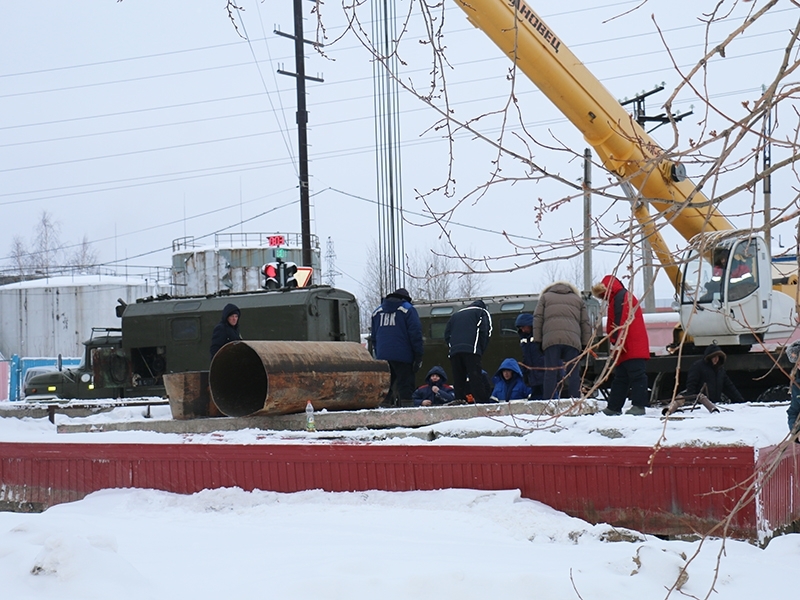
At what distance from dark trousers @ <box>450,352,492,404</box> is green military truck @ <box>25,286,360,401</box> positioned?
18.3 ft

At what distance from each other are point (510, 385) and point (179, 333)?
24.1 feet

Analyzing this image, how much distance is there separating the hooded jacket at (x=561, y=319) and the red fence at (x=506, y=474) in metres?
2.96

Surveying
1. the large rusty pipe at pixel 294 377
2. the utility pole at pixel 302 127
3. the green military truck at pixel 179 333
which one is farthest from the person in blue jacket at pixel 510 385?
the utility pole at pixel 302 127

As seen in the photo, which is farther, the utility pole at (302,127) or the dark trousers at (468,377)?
the utility pole at (302,127)

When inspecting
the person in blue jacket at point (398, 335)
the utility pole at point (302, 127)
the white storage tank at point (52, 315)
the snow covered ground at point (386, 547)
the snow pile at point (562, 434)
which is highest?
the utility pole at point (302, 127)

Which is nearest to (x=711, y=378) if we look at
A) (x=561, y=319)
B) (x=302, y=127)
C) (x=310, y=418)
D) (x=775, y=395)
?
(x=775, y=395)

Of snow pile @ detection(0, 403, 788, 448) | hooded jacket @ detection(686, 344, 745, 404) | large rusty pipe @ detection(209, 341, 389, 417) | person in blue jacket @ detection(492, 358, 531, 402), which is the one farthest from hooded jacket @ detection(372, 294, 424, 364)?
hooded jacket @ detection(686, 344, 745, 404)

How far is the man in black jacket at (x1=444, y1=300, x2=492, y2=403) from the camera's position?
9805 millimetres

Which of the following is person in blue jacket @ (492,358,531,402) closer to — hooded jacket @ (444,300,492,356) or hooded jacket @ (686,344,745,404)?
hooded jacket @ (444,300,492,356)

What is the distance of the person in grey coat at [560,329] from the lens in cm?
903

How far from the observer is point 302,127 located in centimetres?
2136

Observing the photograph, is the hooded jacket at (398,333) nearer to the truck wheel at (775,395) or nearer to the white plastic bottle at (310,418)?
the white plastic bottle at (310,418)

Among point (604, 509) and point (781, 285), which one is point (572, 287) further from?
point (781, 285)

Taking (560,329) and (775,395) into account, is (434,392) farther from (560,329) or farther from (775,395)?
(775,395)
